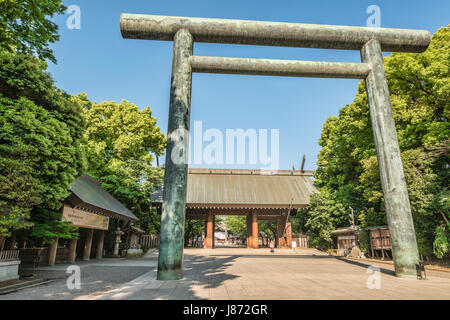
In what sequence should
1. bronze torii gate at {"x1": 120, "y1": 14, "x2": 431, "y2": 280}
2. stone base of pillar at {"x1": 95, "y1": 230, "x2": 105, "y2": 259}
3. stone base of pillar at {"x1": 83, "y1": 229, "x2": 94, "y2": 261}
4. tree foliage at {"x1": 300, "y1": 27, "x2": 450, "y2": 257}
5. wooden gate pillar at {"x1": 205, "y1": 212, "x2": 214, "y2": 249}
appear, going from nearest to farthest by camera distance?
bronze torii gate at {"x1": 120, "y1": 14, "x2": 431, "y2": 280}
tree foliage at {"x1": 300, "y1": 27, "x2": 450, "y2": 257}
stone base of pillar at {"x1": 83, "y1": 229, "x2": 94, "y2": 261}
stone base of pillar at {"x1": 95, "y1": 230, "x2": 105, "y2": 259}
wooden gate pillar at {"x1": 205, "y1": 212, "x2": 214, "y2": 249}

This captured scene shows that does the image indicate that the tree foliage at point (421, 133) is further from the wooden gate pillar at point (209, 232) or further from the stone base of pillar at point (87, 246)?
the stone base of pillar at point (87, 246)

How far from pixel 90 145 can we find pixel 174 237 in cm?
1571

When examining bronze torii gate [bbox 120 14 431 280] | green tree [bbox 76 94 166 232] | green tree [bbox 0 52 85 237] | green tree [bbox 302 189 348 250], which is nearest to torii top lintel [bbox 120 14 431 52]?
bronze torii gate [bbox 120 14 431 280]

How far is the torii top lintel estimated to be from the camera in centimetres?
732

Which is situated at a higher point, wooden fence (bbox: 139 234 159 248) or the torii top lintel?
the torii top lintel

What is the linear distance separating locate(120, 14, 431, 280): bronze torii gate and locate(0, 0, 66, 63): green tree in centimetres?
423

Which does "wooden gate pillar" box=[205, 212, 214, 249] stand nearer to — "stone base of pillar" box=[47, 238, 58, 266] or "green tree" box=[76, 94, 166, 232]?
"green tree" box=[76, 94, 166, 232]

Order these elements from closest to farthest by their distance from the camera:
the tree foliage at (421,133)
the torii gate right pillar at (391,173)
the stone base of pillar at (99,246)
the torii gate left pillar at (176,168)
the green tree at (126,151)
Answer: the torii gate left pillar at (176,168) → the torii gate right pillar at (391,173) → the tree foliage at (421,133) → the stone base of pillar at (99,246) → the green tree at (126,151)

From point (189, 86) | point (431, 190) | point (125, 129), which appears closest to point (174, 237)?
point (189, 86)

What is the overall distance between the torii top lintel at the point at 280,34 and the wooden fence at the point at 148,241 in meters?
18.8

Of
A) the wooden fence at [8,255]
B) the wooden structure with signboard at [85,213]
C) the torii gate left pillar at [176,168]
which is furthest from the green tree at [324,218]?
the wooden fence at [8,255]

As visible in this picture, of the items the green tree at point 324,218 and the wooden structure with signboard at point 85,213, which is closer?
the wooden structure with signboard at point 85,213

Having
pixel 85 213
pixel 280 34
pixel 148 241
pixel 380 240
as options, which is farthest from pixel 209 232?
pixel 280 34

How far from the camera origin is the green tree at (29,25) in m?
8.34
